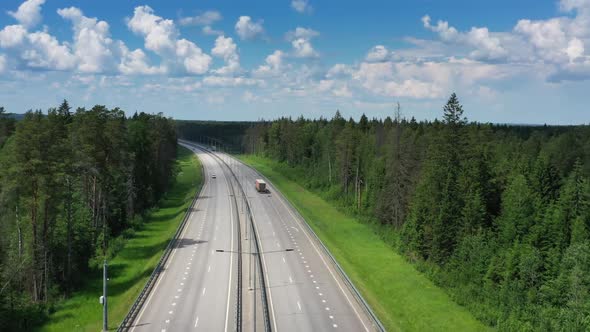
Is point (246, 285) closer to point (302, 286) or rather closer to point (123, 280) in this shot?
point (302, 286)

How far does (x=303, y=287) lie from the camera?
151 ft

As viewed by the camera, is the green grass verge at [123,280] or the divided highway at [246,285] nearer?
the divided highway at [246,285]

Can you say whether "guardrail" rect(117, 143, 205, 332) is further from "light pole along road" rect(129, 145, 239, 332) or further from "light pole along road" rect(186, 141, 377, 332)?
"light pole along road" rect(186, 141, 377, 332)

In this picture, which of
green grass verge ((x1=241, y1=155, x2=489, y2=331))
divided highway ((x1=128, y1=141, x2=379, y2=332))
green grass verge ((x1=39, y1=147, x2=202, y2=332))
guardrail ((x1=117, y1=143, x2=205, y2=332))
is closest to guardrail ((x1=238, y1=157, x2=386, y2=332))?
divided highway ((x1=128, y1=141, x2=379, y2=332))

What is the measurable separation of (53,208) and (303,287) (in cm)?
2313

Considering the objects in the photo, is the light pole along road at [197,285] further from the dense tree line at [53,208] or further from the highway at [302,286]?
the dense tree line at [53,208]

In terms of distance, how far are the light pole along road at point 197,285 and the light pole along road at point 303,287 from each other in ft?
12.0

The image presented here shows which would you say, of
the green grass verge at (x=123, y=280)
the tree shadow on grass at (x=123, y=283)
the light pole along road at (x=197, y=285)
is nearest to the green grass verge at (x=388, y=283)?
the light pole along road at (x=197, y=285)

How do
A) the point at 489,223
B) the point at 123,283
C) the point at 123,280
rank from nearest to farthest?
the point at 123,283
the point at 123,280
the point at 489,223

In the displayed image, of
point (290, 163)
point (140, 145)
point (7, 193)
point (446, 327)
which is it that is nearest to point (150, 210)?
point (140, 145)

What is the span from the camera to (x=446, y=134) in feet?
212

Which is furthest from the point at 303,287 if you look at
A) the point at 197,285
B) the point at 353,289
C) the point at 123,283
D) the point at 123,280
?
the point at 123,280

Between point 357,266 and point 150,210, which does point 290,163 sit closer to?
point 150,210

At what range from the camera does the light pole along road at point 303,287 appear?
37.7m
